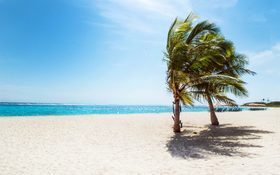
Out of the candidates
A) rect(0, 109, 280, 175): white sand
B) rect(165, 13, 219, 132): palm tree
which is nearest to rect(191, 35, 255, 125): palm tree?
rect(165, 13, 219, 132): palm tree

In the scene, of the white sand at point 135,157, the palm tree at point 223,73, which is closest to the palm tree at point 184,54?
the palm tree at point 223,73

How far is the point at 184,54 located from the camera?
10.4m

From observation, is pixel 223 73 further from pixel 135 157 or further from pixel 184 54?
pixel 135 157

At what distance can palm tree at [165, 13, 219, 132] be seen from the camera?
1041 cm

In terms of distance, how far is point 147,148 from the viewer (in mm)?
7984

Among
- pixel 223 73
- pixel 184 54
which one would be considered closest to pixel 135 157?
pixel 184 54

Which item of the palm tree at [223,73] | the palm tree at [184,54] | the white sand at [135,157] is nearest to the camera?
the white sand at [135,157]

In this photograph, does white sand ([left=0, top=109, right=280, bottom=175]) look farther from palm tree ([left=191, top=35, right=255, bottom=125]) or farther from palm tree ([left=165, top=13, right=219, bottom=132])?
palm tree ([left=191, top=35, right=255, bottom=125])

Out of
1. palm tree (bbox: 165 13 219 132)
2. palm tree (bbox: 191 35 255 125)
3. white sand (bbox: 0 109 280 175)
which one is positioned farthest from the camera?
palm tree (bbox: 191 35 255 125)

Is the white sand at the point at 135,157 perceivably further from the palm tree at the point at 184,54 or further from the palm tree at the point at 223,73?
the palm tree at the point at 223,73

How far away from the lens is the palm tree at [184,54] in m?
10.4

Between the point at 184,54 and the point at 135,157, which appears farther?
the point at 184,54

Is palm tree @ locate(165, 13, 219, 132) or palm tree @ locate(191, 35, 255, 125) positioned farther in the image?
palm tree @ locate(191, 35, 255, 125)

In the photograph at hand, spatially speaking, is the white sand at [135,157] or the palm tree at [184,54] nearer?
the white sand at [135,157]
